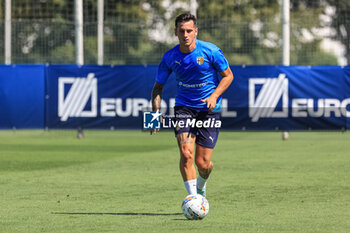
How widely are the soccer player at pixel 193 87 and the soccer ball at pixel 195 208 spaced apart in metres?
0.28

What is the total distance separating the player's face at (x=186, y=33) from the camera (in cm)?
898

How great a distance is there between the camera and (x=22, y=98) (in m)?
22.7

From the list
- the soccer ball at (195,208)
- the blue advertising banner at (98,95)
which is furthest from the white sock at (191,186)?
the blue advertising banner at (98,95)

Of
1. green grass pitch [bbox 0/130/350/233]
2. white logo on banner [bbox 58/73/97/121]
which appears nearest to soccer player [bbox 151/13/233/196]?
green grass pitch [bbox 0/130/350/233]

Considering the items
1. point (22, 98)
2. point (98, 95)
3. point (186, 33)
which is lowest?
point (22, 98)

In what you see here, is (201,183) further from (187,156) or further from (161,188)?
(161,188)

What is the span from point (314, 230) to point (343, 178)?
210 inches

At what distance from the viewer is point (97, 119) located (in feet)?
73.7

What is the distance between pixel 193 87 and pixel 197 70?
0.22 metres

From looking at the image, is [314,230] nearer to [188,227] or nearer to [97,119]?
[188,227]

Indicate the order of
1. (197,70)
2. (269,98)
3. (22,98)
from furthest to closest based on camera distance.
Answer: (22,98)
(269,98)
(197,70)

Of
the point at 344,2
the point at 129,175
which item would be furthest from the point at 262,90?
the point at 344,2

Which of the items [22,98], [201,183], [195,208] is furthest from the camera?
[22,98]

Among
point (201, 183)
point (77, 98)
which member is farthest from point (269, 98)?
point (201, 183)
